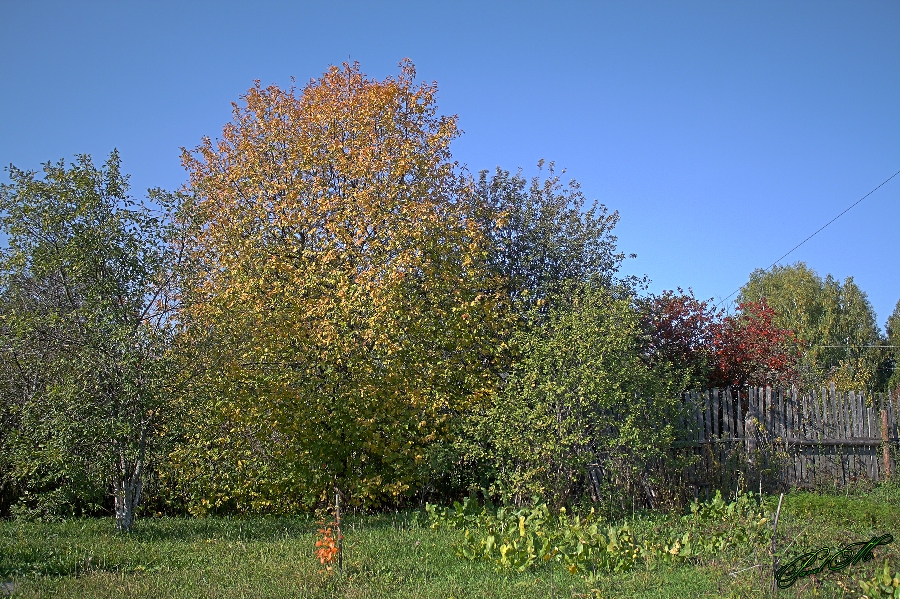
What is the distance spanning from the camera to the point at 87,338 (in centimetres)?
886

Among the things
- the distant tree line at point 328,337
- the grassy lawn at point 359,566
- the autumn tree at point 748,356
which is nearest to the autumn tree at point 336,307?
the distant tree line at point 328,337

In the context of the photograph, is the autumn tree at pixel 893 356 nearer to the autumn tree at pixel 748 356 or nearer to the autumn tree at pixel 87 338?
the autumn tree at pixel 748 356

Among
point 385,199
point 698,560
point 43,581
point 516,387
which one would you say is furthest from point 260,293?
point 698,560

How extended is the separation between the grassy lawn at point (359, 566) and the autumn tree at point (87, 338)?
33.8 inches

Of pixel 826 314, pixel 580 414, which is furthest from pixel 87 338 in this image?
pixel 826 314

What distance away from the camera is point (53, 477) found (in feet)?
29.1

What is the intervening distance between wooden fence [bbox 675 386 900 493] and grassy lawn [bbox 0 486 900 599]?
1.61 m

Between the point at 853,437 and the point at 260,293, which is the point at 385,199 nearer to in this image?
the point at 260,293

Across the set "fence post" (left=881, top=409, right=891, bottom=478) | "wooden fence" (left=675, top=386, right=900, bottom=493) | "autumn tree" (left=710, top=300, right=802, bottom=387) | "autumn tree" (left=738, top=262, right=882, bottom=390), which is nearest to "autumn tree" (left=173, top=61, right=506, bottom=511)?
"wooden fence" (left=675, top=386, right=900, bottom=493)

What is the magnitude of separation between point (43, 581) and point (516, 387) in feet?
18.8

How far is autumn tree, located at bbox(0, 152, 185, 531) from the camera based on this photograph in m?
8.72

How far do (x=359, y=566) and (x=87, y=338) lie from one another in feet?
14.2

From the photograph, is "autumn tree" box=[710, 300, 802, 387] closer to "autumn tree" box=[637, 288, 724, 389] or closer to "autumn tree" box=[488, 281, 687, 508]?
"autumn tree" box=[637, 288, 724, 389]

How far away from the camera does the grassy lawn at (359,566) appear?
5906 mm
